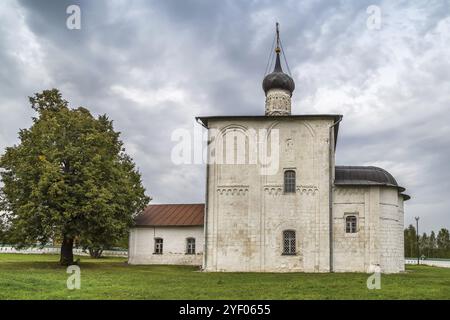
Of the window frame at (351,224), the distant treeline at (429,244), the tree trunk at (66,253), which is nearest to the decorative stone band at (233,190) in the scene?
the window frame at (351,224)

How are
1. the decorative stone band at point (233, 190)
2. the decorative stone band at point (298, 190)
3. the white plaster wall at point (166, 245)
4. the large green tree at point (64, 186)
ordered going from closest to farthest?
the large green tree at point (64, 186) < the decorative stone band at point (298, 190) < the decorative stone band at point (233, 190) < the white plaster wall at point (166, 245)

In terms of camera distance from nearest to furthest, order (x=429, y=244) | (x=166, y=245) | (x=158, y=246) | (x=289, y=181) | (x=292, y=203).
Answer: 1. (x=292, y=203)
2. (x=289, y=181)
3. (x=166, y=245)
4. (x=158, y=246)
5. (x=429, y=244)

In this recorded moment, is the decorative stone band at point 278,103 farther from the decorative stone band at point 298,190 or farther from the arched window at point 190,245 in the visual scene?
the arched window at point 190,245

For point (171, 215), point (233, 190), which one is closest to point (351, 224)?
point (233, 190)

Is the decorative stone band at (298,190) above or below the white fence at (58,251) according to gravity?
above

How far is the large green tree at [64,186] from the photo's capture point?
67.4 ft

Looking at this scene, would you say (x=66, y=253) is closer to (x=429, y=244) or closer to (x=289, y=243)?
(x=289, y=243)

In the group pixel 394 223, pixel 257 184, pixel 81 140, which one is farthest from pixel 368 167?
pixel 81 140

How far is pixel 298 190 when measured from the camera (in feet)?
70.4

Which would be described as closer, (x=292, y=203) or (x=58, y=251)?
(x=292, y=203)

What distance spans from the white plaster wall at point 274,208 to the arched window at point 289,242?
0.79 feet

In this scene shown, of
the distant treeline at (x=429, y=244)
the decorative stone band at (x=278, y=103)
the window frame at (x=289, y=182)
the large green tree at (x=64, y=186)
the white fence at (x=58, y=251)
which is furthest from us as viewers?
the distant treeline at (x=429, y=244)

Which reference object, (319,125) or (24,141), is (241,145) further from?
(24,141)

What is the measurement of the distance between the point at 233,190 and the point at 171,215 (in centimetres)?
702
